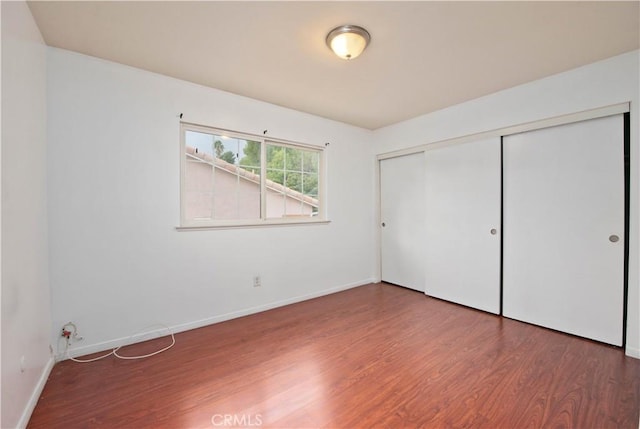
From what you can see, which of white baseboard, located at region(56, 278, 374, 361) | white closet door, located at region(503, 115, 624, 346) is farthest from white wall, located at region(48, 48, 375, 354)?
white closet door, located at region(503, 115, 624, 346)

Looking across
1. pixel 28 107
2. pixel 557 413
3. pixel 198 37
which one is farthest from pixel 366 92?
pixel 557 413

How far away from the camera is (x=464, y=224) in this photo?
3297 mm

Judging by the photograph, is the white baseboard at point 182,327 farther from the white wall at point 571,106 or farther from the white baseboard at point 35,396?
the white wall at point 571,106

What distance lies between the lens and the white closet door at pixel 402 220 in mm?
3861

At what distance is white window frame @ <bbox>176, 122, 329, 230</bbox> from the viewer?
2.70m

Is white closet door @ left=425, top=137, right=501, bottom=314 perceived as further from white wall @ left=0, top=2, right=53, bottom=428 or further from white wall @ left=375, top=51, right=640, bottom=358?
white wall @ left=0, top=2, right=53, bottom=428

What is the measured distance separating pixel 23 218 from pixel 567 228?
4.11 m

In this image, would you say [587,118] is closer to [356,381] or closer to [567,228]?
[567,228]

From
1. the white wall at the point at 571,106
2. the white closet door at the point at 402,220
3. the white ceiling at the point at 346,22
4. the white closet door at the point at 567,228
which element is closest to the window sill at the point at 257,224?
the white closet door at the point at 402,220

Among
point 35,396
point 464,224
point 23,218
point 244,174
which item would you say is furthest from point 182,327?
point 464,224

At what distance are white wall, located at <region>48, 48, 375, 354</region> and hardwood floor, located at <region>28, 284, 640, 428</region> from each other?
34 cm

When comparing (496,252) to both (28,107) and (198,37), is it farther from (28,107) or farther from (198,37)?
(28,107)

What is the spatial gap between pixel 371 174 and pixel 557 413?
335 cm

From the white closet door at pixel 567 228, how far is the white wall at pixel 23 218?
3900 mm
